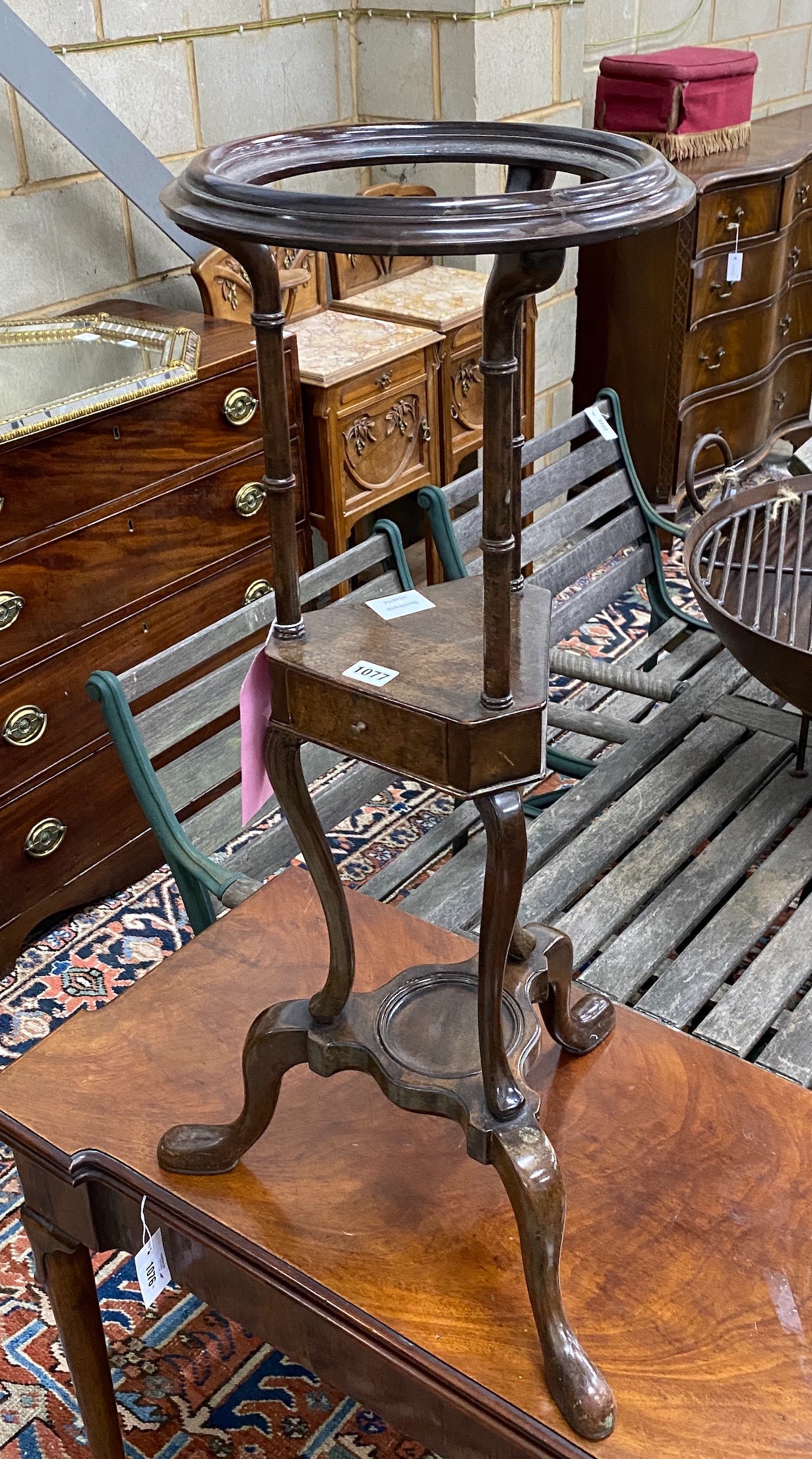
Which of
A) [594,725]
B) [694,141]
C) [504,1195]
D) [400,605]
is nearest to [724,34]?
[694,141]

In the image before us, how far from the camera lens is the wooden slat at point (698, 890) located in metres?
2.12

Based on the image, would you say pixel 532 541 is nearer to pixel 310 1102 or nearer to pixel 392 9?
pixel 310 1102

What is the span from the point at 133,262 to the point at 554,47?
1.72 metres

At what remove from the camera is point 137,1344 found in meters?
2.13

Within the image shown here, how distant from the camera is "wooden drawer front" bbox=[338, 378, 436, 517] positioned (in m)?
3.77

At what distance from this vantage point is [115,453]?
2.95 meters

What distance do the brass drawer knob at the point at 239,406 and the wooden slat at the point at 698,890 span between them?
4.91 ft

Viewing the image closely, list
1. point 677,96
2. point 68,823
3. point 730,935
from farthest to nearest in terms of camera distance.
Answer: point 677,96 < point 68,823 < point 730,935

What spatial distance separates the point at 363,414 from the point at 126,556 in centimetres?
102

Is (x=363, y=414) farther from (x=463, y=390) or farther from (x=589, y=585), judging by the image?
(x=589, y=585)

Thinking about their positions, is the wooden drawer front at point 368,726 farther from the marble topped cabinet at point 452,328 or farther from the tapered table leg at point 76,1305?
the marble topped cabinet at point 452,328

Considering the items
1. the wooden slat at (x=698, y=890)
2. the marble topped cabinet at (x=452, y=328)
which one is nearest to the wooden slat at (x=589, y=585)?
the wooden slat at (x=698, y=890)

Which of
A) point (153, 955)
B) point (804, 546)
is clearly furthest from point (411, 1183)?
point (804, 546)

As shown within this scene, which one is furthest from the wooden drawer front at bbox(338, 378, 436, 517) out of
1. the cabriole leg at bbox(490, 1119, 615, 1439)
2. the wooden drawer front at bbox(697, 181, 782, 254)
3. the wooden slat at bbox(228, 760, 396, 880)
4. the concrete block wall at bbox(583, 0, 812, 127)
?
the cabriole leg at bbox(490, 1119, 615, 1439)
